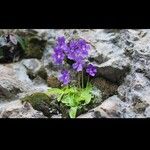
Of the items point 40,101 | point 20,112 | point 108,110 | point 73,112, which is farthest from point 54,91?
point 108,110

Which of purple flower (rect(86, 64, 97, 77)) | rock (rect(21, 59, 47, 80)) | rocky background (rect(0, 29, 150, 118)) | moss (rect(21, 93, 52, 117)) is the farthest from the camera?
rock (rect(21, 59, 47, 80))

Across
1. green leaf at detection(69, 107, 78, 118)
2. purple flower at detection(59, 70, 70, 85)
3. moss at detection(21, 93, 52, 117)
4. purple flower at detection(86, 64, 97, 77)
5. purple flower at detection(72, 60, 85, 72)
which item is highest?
purple flower at detection(72, 60, 85, 72)

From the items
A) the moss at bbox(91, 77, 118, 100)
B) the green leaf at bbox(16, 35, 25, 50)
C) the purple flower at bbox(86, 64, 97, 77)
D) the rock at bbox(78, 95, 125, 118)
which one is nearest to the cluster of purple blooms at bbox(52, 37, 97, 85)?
the purple flower at bbox(86, 64, 97, 77)

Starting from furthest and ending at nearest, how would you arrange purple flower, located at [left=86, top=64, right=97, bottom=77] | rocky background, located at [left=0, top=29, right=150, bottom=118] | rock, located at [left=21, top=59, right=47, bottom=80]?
rock, located at [left=21, top=59, right=47, bottom=80], purple flower, located at [left=86, top=64, right=97, bottom=77], rocky background, located at [left=0, top=29, right=150, bottom=118]

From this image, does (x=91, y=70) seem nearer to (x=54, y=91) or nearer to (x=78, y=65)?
(x=78, y=65)

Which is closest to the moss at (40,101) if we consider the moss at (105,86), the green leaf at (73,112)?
the green leaf at (73,112)

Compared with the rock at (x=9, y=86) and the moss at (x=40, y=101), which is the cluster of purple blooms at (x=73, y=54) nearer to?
the moss at (x=40, y=101)

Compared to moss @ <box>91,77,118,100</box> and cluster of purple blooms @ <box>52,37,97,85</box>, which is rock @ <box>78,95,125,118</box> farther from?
cluster of purple blooms @ <box>52,37,97,85</box>
